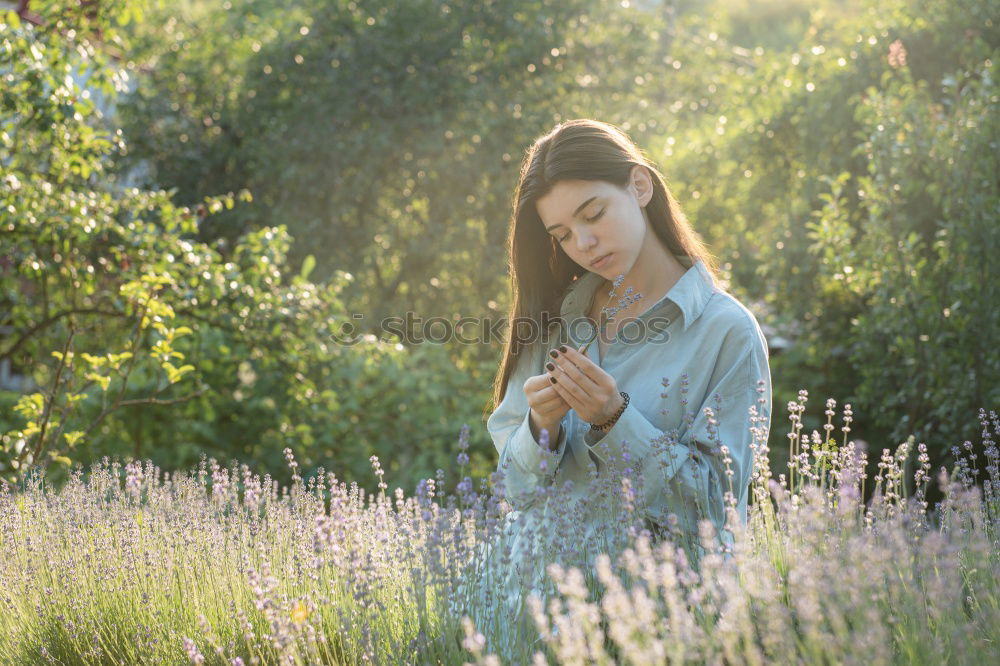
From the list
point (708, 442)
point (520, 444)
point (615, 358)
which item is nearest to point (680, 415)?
point (708, 442)

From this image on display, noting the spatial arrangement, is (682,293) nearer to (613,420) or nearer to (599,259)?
(599,259)

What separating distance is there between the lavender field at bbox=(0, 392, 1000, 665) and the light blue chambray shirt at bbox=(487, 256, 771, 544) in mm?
116

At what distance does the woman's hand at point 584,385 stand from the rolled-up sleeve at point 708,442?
0.17 ft

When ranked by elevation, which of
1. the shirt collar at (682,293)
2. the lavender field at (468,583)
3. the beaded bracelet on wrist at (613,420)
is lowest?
the lavender field at (468,583)

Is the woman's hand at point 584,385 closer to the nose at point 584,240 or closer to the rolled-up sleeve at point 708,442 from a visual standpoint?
the rolled-up sleeve at point 708,442

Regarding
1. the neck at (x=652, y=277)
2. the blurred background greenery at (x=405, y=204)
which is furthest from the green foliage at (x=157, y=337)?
the neck at (x=652, y=277)

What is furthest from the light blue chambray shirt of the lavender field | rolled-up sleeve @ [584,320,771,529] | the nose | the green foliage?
the green foliage

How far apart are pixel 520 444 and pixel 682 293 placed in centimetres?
60

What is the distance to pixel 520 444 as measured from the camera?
2693 millimetres

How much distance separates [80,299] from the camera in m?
5.85

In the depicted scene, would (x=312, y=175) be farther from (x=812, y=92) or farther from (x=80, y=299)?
(x=812, y=92)

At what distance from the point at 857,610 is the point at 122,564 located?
1.89m

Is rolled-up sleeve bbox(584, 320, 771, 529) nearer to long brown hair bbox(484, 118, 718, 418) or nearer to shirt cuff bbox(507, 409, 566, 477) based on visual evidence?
shirt cuff bbox(507, 409, 566, 477)

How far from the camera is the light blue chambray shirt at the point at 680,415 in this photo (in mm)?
2473
